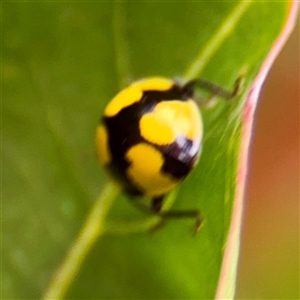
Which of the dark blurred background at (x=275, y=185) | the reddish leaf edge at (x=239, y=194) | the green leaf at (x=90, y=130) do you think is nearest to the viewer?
the reddish leaf edge at (x=239, y=194)

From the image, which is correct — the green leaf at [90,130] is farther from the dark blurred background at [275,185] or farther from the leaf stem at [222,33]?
the dark blurred background at [275,185]

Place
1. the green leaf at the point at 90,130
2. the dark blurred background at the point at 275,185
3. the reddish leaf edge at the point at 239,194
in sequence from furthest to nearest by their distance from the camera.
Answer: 1. the dark blurred background at the point at 275,185
2. the green leaf at the point at 90,130
3. the reddish leaf edge at the point at 239,194

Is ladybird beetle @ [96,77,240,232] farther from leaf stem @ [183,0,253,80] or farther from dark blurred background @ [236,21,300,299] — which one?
dark blurred background @ [236,21,300,299]

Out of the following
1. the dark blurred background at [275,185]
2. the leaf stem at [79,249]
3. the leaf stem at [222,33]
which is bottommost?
the dark blurred background at [275,185]

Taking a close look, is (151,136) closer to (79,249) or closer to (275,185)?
(79,249)

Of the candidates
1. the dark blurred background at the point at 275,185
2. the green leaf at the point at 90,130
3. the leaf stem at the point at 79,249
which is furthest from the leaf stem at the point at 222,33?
the dark blurred background at the point at 275,185

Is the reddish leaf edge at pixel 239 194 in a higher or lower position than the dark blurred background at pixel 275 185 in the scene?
higher

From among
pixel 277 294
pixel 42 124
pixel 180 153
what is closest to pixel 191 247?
pixel 180 153

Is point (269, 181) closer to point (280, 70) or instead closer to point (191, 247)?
point (280, 70)
